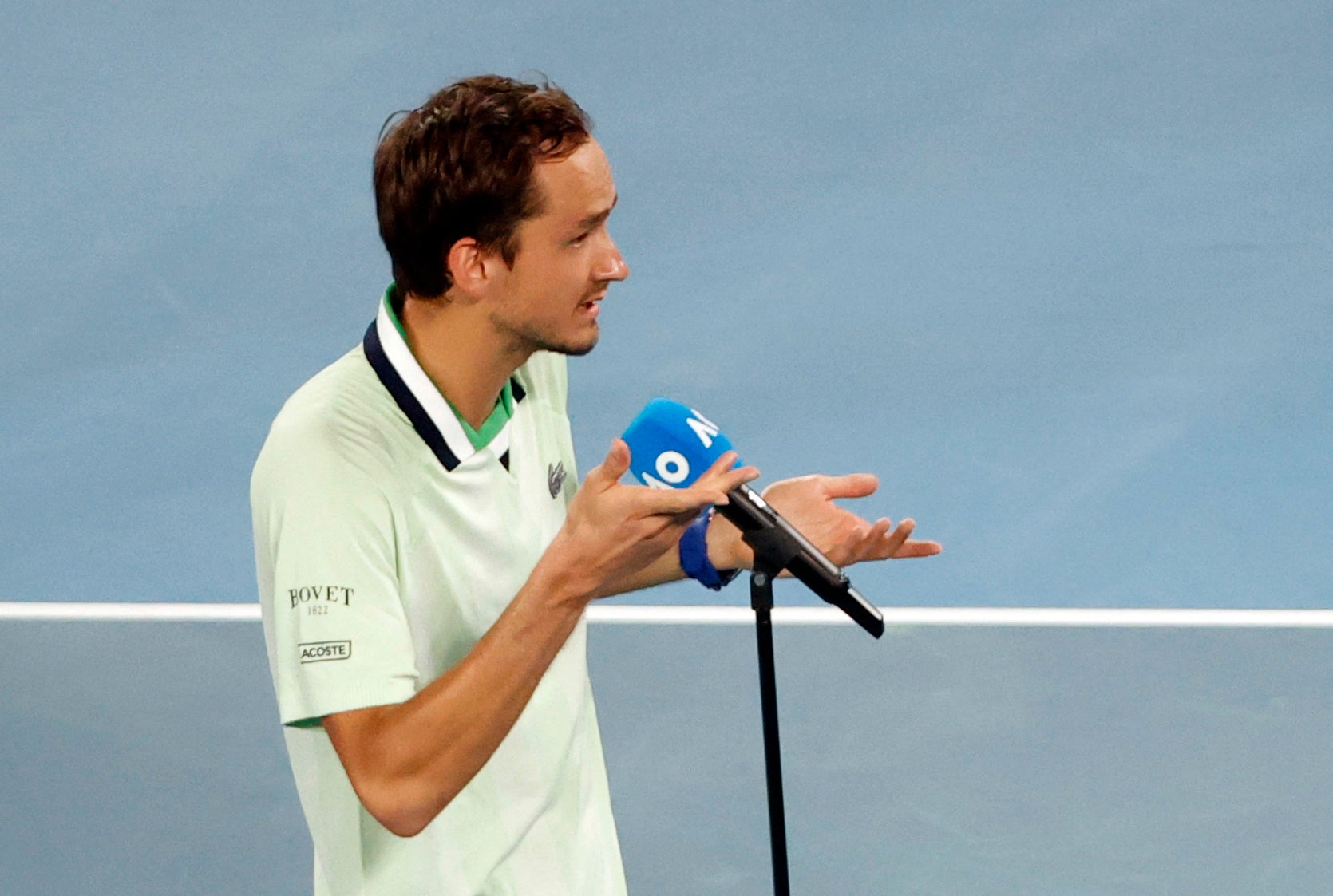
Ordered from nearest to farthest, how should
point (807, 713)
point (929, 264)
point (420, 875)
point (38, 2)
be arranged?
1. point (420, 875)
2. point (807, 713)
3. point (929, 264)
4. point (38, 2)

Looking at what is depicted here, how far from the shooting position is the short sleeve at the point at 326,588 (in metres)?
2.15

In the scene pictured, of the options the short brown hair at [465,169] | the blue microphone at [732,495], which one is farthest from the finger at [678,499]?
the short brown hair at [465,169]

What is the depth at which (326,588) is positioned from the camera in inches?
85.0

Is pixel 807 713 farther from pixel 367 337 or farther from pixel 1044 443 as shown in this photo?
pixel 367 337

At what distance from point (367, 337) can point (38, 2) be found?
785 cm

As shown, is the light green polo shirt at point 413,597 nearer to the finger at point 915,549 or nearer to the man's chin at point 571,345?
the man's chin at point 571,345

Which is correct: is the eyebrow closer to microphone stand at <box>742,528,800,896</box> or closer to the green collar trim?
the green collar trim

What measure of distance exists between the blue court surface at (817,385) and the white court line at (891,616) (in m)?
0.05

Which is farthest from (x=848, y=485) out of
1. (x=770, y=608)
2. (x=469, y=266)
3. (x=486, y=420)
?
(x=469, y=266)

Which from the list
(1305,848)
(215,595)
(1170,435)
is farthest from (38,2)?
(1305,848)

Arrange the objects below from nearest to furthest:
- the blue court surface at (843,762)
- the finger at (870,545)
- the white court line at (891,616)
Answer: the finger at (870,545) < the blue court surface at (843,762) < the white court line at (891,616)

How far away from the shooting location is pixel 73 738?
5156 millimetres

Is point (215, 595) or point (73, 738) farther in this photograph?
point (215, 595)

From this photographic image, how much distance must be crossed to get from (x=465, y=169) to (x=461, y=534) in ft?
1.52
